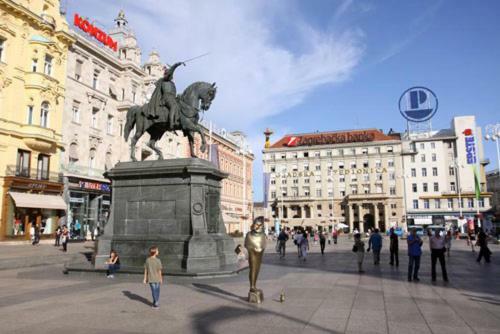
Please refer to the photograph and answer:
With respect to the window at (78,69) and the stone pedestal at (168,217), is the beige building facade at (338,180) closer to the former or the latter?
the window at (78,69)

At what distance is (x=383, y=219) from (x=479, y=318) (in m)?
84.9

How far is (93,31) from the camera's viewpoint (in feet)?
131

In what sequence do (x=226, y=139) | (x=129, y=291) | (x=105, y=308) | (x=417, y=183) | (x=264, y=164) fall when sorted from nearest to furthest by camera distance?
1. (x=105, y=308)
2. (x=129, y=291)
3. (x=226, y=139)
4. (x=417, y=183)
5. (x=264, y=164)

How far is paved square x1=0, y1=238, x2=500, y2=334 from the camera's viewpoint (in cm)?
652

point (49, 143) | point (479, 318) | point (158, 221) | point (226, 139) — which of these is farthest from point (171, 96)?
point (226, 139)

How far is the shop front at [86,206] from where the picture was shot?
35.1 meters

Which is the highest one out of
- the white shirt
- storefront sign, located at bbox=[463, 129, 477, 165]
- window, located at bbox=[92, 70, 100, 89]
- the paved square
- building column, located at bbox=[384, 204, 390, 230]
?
window, located at bbox=[92, 70, 100, 89]

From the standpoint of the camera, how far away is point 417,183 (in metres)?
86.3

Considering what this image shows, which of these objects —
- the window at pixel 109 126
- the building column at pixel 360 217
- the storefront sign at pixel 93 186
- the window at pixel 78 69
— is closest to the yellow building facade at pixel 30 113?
the window at pixel 78 69

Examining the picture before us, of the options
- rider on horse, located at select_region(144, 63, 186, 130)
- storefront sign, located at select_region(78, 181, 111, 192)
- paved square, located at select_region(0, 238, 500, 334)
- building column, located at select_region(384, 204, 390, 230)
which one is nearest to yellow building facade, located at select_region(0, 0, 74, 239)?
storefront sign, located at select_region(78, 181, 111, 192)

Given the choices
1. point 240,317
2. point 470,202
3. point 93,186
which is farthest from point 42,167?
point 470,202

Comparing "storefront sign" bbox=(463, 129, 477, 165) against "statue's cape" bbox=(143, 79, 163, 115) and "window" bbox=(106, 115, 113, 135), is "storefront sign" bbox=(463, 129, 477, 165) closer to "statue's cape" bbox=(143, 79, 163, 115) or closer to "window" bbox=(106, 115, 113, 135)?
"window" bbox=(106, 115, 113, 135)

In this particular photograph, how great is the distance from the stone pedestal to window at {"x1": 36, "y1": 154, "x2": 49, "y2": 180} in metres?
21.9

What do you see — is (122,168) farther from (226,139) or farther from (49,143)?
(226,139)
